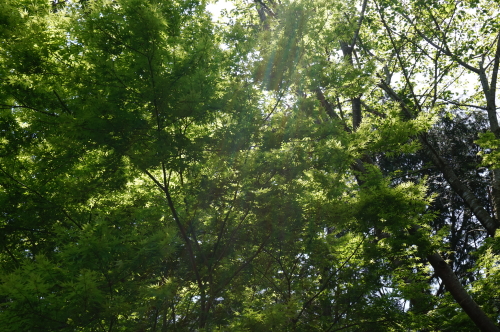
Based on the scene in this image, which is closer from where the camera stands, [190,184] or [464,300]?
[190,184]

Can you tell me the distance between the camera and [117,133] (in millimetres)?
4188

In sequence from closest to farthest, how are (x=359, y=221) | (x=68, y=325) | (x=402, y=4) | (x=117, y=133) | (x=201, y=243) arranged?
(x=68, y=325) < (x=117, y=133) < (x=359, y=221) < (x=201, y=243) < (x=402, y=4)

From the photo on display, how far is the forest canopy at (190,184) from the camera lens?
404 cm

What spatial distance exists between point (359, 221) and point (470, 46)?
8.84 m

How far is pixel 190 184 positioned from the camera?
5.43 m

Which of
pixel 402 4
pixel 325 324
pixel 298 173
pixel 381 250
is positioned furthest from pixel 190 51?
pixel 402 4

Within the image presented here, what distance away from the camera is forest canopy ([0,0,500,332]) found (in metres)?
4.04

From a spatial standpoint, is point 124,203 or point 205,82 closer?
point 205,82

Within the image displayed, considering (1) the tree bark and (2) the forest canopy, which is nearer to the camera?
(2) the forest canopy

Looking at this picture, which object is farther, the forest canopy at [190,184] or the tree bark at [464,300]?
the tree bark at [464,300]

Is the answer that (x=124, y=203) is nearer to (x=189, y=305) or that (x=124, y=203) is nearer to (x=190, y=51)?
(x=189, y=305)

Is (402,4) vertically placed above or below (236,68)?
above

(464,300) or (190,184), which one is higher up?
(190,184)

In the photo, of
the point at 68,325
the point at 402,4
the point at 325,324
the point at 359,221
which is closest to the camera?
the point at 68,325
